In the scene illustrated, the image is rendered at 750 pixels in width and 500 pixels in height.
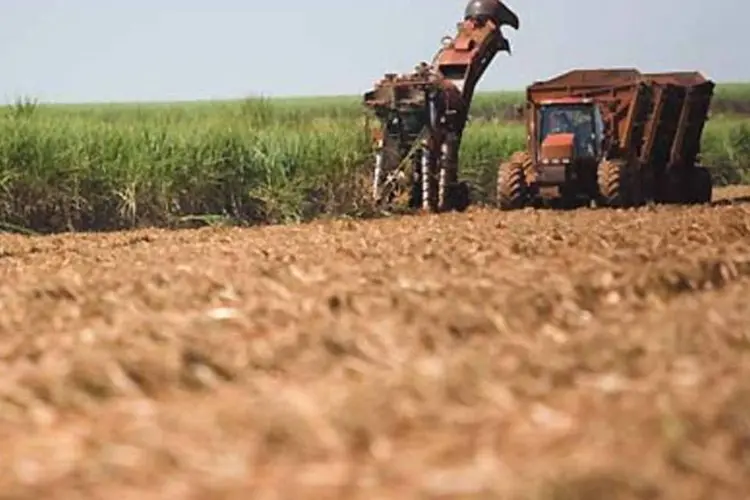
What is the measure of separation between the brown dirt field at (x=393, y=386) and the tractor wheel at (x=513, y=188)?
44.9 feet

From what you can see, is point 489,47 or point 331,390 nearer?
point 331,390

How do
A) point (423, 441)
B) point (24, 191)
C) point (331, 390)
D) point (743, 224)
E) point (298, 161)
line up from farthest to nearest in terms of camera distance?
1. point (298, 161)
2. point (24, 191)
3. point (743, 224)
4. point (331, 390)
5. point (423, 441)

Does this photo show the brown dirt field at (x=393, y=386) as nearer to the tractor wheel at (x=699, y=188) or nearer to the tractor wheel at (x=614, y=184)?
the tractor wheel at (x=614, y=184)

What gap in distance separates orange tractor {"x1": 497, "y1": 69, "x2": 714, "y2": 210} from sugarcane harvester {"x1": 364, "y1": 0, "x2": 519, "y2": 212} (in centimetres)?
100

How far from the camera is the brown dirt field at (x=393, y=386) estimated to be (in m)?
2.40

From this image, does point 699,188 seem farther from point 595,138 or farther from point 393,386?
point 393,386

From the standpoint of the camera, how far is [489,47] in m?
20.4

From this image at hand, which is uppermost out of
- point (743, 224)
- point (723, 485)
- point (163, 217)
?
point (723, 485)

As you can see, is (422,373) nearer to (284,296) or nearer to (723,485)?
(723,485)

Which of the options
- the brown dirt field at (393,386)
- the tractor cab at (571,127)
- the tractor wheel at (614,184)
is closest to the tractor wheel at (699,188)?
the tractor cab at (571,127)

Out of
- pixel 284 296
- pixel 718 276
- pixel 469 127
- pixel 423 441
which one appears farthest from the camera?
pixel 469 127

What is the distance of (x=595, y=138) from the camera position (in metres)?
18.5

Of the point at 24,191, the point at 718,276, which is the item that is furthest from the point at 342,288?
the point at 24,191

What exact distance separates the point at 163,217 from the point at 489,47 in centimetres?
527
